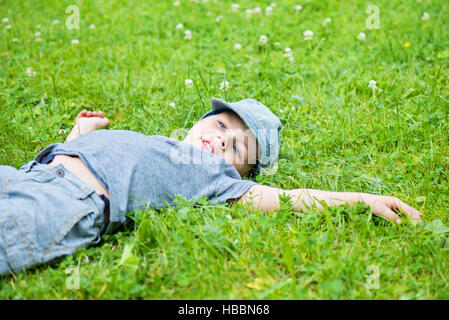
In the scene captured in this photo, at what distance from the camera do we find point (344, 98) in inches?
151

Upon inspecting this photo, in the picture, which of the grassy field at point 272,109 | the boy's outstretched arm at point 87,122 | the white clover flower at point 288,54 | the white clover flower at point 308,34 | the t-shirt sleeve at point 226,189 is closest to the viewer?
the grassy field at point 272,109

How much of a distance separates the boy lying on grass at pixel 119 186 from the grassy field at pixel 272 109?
0.09m

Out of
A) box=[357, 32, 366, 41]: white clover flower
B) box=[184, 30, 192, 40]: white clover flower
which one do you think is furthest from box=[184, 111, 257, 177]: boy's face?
box=[357, 32, 366, 41]: white clover flower

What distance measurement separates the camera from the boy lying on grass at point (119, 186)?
225 centimetres

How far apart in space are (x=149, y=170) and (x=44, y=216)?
60cm

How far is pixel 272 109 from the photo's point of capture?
3.68 metres

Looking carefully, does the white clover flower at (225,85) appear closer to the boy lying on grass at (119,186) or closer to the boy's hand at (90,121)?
the boy lying on grass at (119,186)

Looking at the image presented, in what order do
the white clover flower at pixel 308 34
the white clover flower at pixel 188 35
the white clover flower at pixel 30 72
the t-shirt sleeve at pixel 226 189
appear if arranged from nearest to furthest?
the t-shirt sleeve at pixel 226 189, the white clover flower at pixel 30 72, the white clover flower at pixel 308 34, the white clover flower at pixel 188 35

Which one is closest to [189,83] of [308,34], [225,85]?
[225,85]

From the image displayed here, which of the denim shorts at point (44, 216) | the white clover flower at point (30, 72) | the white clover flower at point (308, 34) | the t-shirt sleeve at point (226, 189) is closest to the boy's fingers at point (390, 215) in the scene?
the t-shirt sleeve at point (226, 189)

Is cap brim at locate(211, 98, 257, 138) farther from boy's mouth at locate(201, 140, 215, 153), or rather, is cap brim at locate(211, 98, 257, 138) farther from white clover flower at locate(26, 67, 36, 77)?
white clover flower at locate(26, 67, 36, 77)
